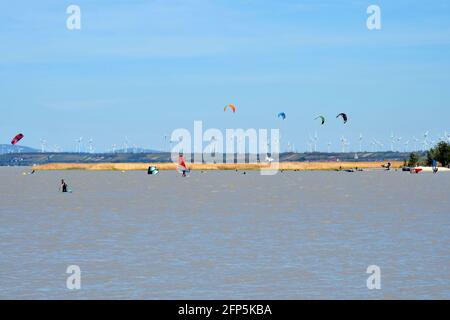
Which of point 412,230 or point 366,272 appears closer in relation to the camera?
point 366,272

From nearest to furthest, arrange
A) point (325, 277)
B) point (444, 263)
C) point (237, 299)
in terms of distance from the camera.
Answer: point (237, 299) < point (325, 277) < point (444, 263)

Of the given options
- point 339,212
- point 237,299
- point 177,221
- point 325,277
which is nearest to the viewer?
point 237,299

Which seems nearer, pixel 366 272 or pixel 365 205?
pixel 366 272

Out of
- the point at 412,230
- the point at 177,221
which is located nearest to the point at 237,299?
the point at 412,230

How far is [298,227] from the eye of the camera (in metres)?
57.2

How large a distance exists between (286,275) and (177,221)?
3024 cm

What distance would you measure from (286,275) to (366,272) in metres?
3.51

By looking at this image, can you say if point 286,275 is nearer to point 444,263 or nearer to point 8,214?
point 444,263
